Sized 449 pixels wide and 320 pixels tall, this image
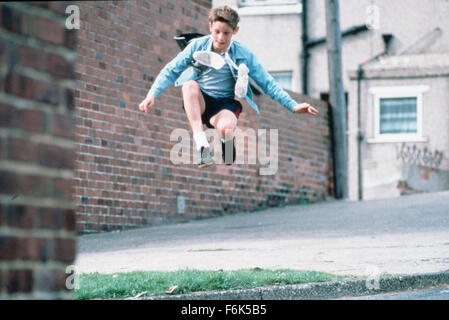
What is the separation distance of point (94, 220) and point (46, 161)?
9.41 metres

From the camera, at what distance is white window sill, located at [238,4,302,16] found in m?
23.9

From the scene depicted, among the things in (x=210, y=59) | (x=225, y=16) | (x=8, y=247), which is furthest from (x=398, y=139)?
(x=8, y=247)

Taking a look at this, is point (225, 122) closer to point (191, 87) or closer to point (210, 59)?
point (191, 87)

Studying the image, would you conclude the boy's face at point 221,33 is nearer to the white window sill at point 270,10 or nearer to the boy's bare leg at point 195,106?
the boy's bare leg at point 195,106

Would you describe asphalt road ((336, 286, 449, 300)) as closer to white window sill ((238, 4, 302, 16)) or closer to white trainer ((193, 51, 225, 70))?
white trainer ((193, 51, 225, 70))

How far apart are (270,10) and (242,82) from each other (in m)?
17.9

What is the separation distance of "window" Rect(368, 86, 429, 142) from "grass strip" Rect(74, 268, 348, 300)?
16221mm

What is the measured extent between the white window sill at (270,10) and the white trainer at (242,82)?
1765cm

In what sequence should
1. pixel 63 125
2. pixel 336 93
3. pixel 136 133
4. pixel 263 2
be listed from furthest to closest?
pixel 263 2
pixel 336 93
pixel 136 133
pixel 63 125

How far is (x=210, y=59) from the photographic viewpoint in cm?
659

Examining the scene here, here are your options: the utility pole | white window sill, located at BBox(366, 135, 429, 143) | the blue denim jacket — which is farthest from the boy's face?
white window sill, located at BBox(366, 135, 429, 143)

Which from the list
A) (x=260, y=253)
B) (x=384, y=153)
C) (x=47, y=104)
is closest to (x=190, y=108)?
(x=260, y=253)

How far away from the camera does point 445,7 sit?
23.3m
